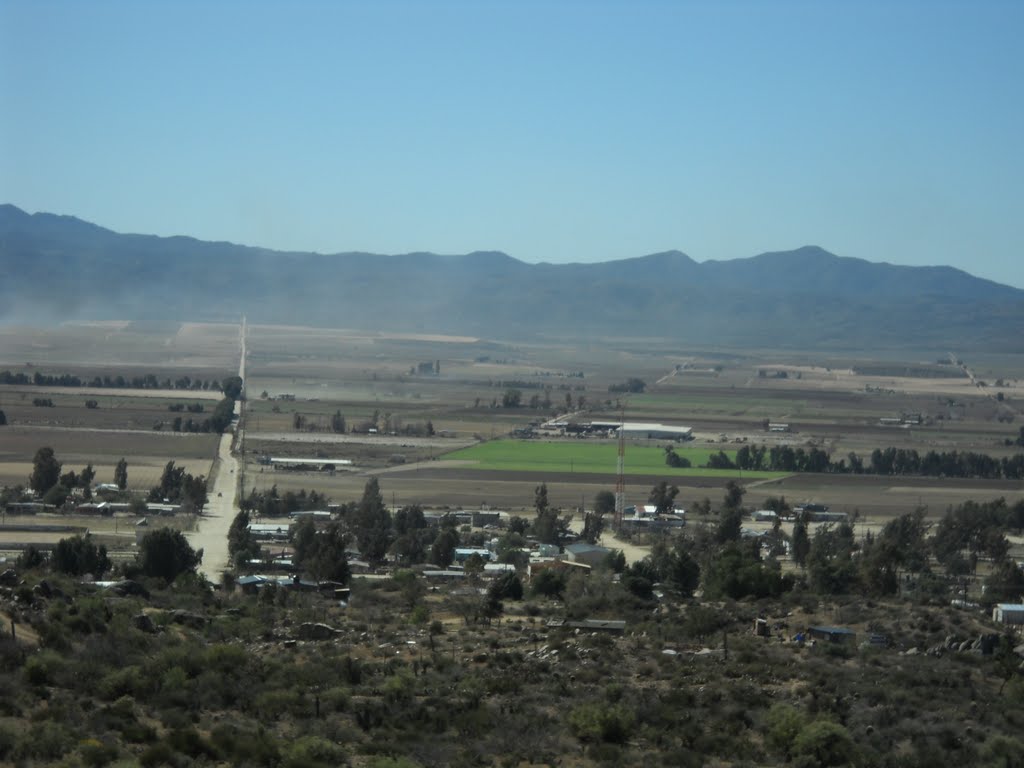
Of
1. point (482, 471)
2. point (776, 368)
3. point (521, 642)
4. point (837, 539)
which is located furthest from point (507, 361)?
point (521, 642)

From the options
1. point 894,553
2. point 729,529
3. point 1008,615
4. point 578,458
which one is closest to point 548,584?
point 894,553

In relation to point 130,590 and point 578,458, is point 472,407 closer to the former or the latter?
point 578,458

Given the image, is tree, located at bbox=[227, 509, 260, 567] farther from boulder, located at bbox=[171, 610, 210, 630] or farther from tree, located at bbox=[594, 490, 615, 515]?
tree, located at bbox=[594, 490, 615, 515]

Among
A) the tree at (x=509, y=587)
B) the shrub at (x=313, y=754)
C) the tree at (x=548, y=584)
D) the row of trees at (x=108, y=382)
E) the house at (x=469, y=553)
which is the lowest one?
the house at (x=469, y=553)

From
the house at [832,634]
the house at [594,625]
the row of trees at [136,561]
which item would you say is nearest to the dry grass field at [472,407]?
the row of trees at [136,561]

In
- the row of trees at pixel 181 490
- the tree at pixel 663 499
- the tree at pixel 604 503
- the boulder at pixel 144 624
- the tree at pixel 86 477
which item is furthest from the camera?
the tree at pixel 86 477

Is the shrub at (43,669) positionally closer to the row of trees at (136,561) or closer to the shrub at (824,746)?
the shrub at (824,746)

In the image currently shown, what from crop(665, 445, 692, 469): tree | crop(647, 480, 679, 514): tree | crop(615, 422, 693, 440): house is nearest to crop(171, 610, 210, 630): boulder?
crop(647, 480, 679, 514): tree
